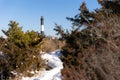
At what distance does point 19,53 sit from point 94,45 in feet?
9.56

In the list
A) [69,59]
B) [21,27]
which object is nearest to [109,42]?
[69,59]

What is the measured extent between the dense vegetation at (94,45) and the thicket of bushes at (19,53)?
1125 mm

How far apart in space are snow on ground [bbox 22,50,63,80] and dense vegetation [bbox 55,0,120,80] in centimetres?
48

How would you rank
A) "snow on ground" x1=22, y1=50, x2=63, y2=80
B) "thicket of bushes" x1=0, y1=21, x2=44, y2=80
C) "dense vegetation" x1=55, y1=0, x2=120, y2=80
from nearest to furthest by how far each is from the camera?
"dense vegetation" x1=55, y1=0, x2=120, y2=80, "snow on ground" x1=22, y1=50, x2=63, y2=80, "thicket of bushes" x1=0, y1=21, x2=44, y2=80

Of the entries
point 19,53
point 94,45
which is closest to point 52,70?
point 19,53

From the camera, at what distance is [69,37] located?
1451cm

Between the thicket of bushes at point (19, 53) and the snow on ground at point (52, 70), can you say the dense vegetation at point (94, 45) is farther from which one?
the thicket of bushes at point (19, 53)

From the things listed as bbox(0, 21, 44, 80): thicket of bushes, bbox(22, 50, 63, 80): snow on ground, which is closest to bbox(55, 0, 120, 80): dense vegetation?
bbox(22, 50, 63, 80): snow on ground

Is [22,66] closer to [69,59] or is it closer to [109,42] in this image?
[69,59]

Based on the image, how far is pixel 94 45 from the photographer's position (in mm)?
13148

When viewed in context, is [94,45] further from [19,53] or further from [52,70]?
[19,53]

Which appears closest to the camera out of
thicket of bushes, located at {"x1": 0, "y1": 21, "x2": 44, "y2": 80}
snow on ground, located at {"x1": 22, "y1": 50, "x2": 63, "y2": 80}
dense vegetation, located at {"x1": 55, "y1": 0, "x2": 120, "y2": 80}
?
dense vegetation, located at {"x1": 55, "y1": 0, "x2": 120, "y2": 80}

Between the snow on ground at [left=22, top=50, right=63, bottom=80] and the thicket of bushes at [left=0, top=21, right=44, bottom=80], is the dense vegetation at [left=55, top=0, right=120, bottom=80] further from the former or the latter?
the thicket of bushes at [left=0, top=21, right=44, bottom=80]

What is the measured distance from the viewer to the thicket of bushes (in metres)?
14.2
